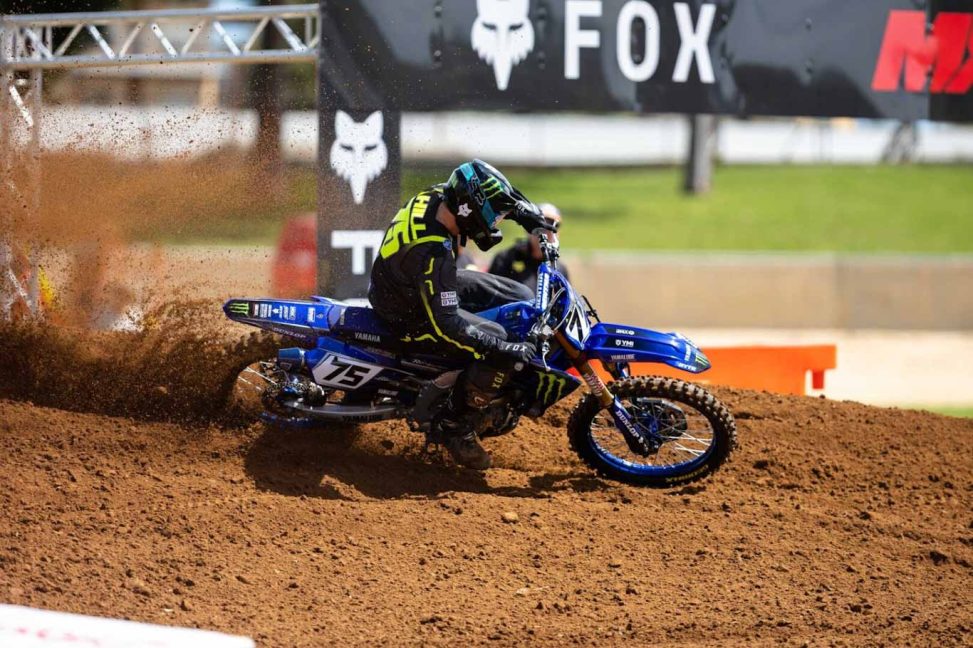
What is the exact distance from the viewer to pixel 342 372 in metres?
6.92

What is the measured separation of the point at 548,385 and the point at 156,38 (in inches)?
165

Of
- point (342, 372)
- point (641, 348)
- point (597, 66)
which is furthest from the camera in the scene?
point (597, 66)

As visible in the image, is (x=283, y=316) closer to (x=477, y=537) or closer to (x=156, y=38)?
(x=477, y=537)

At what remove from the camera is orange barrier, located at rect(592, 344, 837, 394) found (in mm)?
9672

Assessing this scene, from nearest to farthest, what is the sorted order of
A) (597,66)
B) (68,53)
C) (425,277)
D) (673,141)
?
(425,277) → (68,53) → (597,66) → (673,141)

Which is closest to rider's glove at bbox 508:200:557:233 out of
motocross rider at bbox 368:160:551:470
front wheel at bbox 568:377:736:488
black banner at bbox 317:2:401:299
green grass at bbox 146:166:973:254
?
motocross rider at bbox 368:160:551:470

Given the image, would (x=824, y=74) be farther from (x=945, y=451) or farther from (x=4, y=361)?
(x=4, y=361)

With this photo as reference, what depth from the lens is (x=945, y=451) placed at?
7.86 meters

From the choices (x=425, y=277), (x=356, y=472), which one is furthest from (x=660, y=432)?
(x=356, y=472)

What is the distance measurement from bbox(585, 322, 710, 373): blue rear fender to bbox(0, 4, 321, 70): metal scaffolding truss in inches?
136

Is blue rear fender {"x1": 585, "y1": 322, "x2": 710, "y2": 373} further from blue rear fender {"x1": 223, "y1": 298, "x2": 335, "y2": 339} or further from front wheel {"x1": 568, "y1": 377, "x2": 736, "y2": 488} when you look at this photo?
blue rear fender {"x1": 223, "y1": 298, "x2": 335, "y2": 339}

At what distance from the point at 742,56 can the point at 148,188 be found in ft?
16.3

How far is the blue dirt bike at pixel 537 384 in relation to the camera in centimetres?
680

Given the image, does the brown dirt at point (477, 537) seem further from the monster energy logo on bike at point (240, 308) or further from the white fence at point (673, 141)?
the white fence at point (673, 141)
